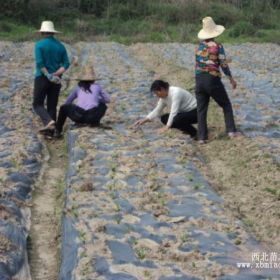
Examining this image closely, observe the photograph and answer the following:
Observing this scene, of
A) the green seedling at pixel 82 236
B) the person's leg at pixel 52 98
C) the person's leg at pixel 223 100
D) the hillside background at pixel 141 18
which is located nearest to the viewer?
the green seedling at pixel 82 236

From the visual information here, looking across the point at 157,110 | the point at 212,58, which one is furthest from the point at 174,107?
the point at 212,58

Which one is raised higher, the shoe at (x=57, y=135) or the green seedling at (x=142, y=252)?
the green seedling at (x=142, y=252)

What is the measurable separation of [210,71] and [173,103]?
67 centimetres

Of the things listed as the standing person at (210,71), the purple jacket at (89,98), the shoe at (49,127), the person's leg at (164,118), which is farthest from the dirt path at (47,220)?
the standing person at (210,71)

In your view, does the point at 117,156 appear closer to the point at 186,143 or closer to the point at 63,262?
the point at 186,143

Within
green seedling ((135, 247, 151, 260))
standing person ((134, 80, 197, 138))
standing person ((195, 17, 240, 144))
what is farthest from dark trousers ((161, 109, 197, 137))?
green seedling ((135, 247, 151, 260))

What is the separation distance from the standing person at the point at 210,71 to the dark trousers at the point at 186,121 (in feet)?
1.20

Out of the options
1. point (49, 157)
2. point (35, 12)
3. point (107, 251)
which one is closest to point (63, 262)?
point (107, 251)

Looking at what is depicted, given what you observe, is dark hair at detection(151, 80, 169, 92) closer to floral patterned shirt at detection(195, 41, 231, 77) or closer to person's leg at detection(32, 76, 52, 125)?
floral patterned shirt at detection(195, 41, 231, 77)

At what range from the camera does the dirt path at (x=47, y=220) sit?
14.5 feet

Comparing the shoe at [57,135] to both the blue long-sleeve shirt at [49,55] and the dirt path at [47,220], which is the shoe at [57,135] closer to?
the dirt path at [47,220]

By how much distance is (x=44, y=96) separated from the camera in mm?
8125

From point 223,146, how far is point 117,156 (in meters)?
1.49

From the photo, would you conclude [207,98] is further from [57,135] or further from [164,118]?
[57,135]
